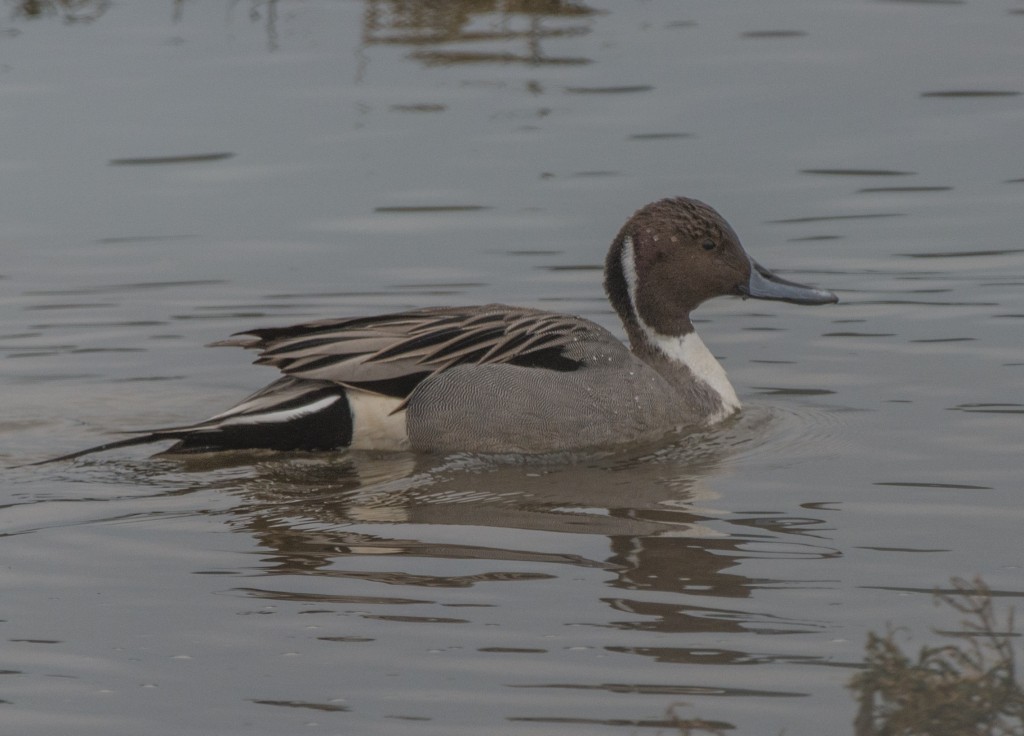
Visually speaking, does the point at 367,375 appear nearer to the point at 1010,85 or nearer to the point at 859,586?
the point at 859,586

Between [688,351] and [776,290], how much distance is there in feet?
1.52

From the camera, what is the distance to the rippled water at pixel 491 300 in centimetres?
473

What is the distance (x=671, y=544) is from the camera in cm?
581

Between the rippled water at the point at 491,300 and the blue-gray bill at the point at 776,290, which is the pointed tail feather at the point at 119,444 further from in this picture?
the blue-gray bill at the point at 776,290

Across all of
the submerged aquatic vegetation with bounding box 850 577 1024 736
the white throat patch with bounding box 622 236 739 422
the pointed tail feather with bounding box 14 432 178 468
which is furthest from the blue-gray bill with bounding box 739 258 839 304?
the submerged aquatic vegetation with bounding box 850 577 1024 736

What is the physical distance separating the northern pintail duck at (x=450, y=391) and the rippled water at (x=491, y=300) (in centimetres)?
13

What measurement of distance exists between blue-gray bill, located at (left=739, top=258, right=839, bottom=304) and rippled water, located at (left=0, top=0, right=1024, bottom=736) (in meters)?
0.34

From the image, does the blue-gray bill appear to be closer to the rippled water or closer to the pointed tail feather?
the rippled water

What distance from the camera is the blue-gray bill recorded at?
26.2 ft

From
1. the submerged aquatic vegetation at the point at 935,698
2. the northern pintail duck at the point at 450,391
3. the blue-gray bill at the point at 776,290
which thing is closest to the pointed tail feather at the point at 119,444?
the northern pintail duck at the point at 450,391

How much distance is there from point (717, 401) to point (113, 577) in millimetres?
2944

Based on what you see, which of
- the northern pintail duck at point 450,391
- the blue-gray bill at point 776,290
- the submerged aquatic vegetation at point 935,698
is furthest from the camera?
the blue-gray bill at point 776,290

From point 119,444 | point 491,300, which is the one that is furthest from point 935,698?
point 491,300

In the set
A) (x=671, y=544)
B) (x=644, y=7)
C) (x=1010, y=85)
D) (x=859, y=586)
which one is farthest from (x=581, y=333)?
(x=644, y=7)
